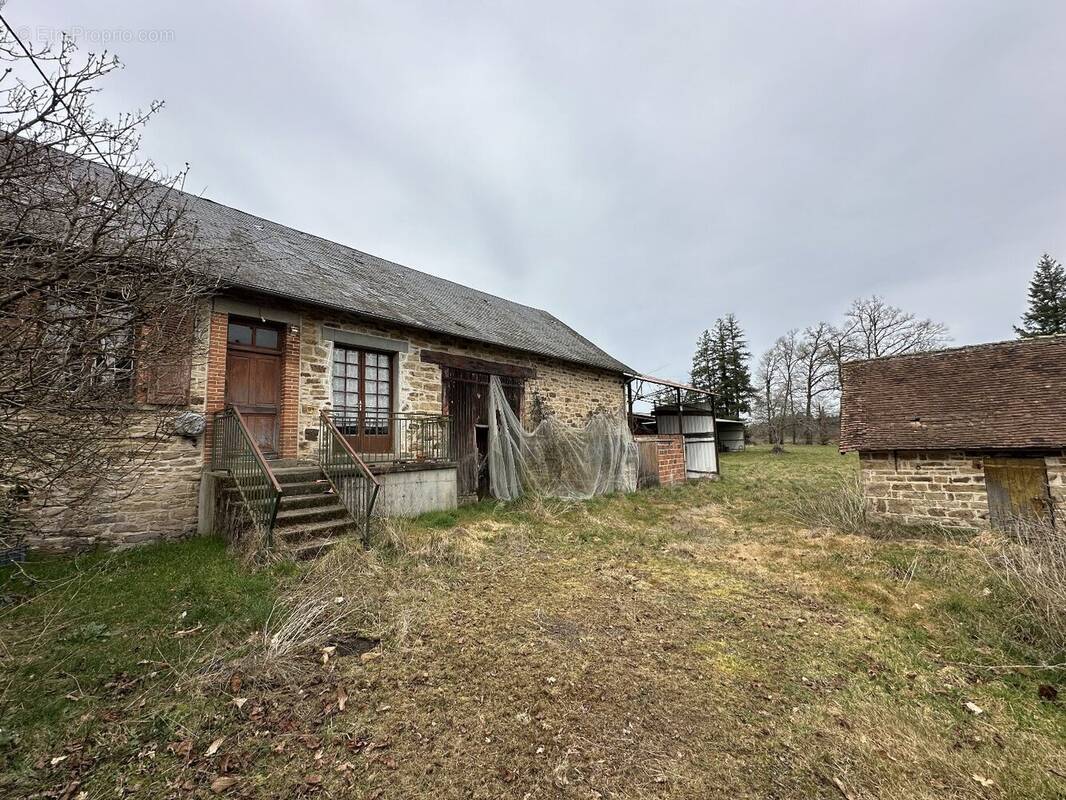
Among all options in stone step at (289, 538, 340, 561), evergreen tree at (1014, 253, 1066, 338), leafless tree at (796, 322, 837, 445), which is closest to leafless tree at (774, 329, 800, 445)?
leafless tree at (796, 322, 837, 445)

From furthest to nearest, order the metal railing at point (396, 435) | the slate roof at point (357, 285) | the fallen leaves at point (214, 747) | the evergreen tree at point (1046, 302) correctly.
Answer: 1. the evergreen tree at point (1046, 302)
2. the metal railing at point (396, 435)
3. the slate roof at point (357, 285)
4. the fallen leaves at point (214, 747)

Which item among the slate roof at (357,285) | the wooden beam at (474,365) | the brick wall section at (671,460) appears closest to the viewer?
the slate roof at (357,285)

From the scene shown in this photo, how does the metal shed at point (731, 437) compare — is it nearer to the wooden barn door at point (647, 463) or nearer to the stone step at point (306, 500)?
the wooden barn door at point (647, 463)

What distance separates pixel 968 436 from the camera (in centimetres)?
697

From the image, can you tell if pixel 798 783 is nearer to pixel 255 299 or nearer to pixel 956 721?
pixel 956 721

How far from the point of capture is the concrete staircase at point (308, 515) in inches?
197

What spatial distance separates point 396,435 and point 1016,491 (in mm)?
10154

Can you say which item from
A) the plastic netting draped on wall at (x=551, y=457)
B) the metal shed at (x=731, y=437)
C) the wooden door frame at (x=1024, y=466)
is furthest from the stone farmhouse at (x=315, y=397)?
the metal shed at (x=731, y=437)

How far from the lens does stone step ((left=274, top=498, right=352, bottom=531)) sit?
524cm

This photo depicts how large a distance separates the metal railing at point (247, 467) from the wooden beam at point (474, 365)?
146 inches

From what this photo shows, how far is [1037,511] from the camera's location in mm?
6375

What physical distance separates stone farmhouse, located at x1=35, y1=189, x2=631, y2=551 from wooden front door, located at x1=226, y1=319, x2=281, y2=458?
2 centimetres

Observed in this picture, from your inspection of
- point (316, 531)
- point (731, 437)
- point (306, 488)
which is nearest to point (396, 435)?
point (306, 488)

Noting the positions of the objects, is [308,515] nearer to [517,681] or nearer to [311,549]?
[311,549]
